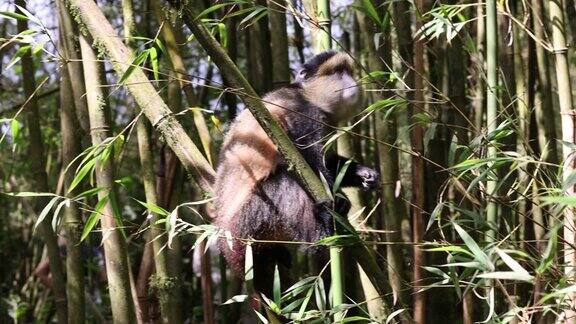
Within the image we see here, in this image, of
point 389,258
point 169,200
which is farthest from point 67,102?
point 389,258

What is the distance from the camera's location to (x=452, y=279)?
6.44 feet

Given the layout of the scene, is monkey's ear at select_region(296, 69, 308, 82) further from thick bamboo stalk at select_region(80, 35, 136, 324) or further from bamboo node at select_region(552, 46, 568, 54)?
bamboo node at select_region(552, 46, 568, 54)

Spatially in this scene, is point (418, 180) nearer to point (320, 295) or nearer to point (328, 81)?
point (328, 81)

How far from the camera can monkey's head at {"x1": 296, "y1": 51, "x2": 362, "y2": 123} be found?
345 cm

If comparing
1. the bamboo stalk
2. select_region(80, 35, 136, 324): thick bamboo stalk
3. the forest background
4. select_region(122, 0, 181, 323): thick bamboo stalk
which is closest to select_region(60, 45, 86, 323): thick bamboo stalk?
the forest background

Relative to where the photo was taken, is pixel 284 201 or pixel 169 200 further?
pixel 169 200

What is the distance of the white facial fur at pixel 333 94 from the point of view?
11.3ft

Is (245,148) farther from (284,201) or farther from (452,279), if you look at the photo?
(452,279)

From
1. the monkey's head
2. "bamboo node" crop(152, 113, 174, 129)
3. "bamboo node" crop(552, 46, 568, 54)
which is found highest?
the monkey's head

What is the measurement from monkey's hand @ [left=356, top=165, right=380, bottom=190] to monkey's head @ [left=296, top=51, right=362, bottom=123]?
0.43 meters

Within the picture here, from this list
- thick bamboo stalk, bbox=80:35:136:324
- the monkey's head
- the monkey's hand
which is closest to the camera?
thick bamboo stalk, bbox=80:35:136:324

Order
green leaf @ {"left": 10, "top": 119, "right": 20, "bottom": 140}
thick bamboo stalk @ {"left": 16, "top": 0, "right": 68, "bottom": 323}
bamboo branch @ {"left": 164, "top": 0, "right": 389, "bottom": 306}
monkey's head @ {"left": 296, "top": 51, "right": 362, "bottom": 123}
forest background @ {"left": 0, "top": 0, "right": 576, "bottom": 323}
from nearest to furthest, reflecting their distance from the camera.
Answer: bamboo branch @ {"left": 164, "top": 0, "right": 389, "bottom": 306}
forest background @ {"left": 0, "top": 0, "right": 576, "bottom": 323}
green leaf @ {"left": 10, "top": 119, "right": 20, "bottom": 140}
monkey's head @ {"left": 296, "top": 51, "right": 362, "bottom": 123}
thick bamboo stalk @ {"left": 16, "top": 0, "right": 68, "bottom": 323}

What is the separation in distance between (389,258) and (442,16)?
49.2 inches

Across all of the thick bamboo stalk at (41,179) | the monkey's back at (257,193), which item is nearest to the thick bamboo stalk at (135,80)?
the monkey's back at (257,193)
